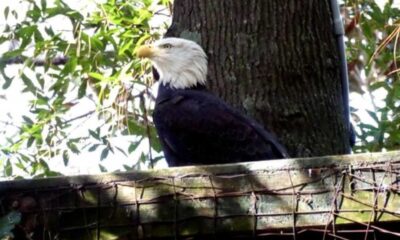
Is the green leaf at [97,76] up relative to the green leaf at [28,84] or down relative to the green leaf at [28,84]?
up

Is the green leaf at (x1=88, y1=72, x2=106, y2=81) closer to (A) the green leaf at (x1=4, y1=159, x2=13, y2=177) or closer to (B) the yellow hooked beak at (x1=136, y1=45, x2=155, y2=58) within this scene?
(B) the yellow hooked beak at (x1=136, y1=45, x2=155, y2=58)

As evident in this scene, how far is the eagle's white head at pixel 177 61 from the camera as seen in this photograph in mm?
4047

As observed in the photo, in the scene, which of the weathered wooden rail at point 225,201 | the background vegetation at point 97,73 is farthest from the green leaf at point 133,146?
the weathered wooden rail at point 225,201

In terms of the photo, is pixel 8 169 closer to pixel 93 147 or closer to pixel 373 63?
pixel 93 147

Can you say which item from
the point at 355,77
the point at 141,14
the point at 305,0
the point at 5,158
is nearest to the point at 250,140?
the point at 305,0

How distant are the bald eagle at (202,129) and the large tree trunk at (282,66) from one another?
6 centimetres

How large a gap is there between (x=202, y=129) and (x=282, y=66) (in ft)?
1.59

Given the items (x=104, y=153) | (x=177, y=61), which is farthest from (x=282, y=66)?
(x=104, y=153)

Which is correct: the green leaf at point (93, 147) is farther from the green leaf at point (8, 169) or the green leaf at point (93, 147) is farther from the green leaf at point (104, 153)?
the green leaf at point (8, 169)

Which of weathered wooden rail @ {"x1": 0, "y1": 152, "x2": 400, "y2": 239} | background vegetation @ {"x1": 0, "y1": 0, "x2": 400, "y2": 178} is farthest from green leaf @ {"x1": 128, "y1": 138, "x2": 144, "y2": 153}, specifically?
weathered wooden rail @ {"x1": 0, "y1": 152, "x2": 400, "y2": 239}

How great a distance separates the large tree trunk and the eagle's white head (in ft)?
0.91

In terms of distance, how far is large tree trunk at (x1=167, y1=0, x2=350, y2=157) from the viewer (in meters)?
3.45

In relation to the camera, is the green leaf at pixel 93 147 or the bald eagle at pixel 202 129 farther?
the green leaf at pixel 93 147

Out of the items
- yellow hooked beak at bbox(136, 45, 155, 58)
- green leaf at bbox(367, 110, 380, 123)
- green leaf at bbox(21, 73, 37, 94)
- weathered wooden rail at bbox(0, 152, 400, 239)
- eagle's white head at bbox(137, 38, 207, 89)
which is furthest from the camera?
green leaf at bbox(21, 73, 37, 94)
